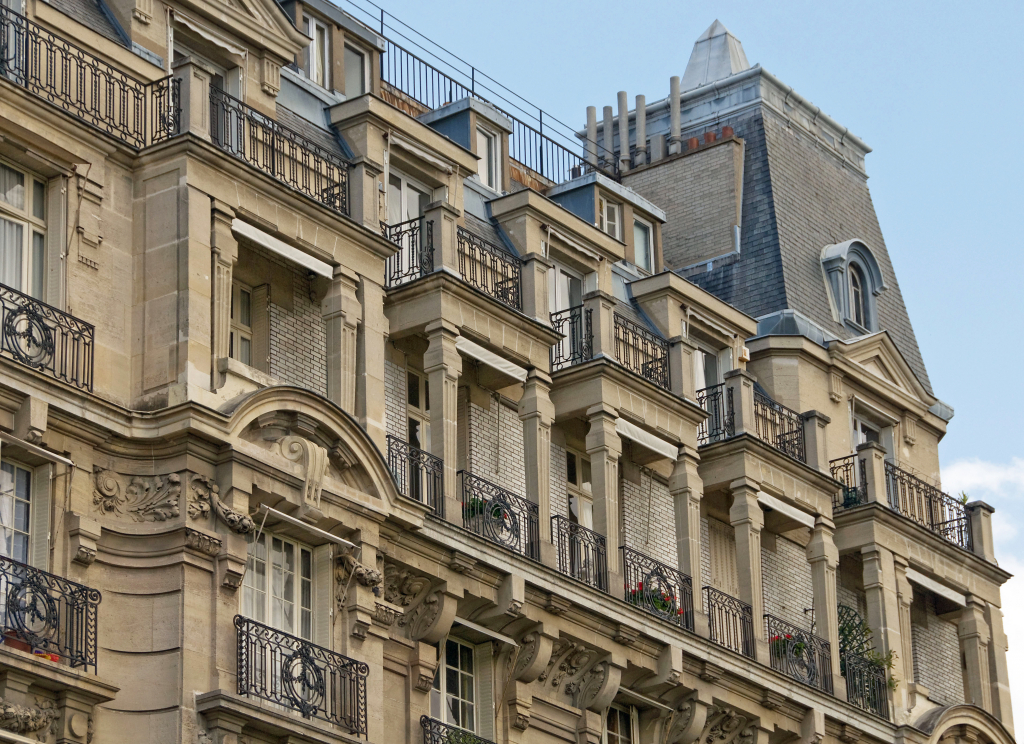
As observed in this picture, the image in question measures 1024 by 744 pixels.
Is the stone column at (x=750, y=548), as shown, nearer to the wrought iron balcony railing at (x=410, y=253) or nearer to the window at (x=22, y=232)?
the wrought iron balcony railing at (x=410, y=253)

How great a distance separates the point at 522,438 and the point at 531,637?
A: 328cm

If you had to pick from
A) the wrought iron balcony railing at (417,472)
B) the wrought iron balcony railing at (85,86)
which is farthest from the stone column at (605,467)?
the wrought iron balcony railing at (85,86)

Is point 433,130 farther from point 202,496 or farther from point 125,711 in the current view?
point 125,711

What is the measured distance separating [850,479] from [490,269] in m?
8.75

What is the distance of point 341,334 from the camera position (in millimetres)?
28750

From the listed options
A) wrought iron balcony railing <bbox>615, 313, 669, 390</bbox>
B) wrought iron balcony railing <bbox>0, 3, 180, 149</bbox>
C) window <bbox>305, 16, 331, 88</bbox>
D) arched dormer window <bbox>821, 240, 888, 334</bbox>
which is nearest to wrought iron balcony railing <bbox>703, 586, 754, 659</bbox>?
wrought iron balcony railing <bbox>615, 313, 669, 390</bbox>

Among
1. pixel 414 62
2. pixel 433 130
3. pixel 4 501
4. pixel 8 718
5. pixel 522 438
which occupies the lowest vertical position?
pixel 8 718

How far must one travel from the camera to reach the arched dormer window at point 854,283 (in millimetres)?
40875

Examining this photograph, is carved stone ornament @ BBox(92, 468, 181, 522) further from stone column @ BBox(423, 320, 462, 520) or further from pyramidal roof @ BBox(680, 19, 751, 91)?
pyramidal roof @ BBox(680, 19, 751, 91)

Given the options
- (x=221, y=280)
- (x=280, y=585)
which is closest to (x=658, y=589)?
(x=280, y=585)

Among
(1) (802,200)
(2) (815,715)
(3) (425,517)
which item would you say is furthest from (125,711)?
(1) (802,200)

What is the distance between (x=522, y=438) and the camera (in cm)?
3281

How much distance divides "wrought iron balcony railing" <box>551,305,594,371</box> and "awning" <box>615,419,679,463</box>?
1.03 meters

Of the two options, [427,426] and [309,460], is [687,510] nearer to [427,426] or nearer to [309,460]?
[427,426]
